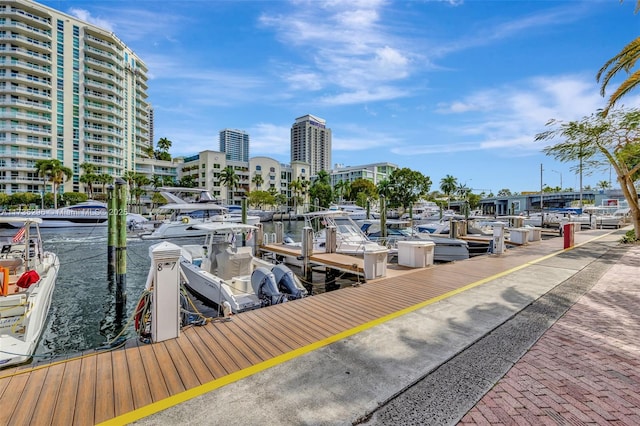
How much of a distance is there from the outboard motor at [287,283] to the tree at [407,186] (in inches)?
2066

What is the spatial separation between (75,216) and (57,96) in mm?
35774

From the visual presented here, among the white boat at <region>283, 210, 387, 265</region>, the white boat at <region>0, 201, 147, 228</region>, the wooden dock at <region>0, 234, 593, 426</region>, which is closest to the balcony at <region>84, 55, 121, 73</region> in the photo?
the white boat at <region>0, 201, 147, 228</region>

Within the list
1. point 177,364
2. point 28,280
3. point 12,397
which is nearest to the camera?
point 12,397

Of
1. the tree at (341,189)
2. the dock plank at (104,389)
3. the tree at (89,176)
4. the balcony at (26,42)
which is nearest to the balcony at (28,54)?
the balcony at (26,42)

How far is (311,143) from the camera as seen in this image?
17688cm

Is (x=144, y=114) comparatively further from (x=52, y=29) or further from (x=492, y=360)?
(x=492, y=360)

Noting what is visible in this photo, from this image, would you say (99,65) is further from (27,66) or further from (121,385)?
(121,385)

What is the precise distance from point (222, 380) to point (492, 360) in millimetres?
3774

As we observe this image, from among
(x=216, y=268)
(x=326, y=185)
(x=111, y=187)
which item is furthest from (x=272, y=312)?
(x=326, y=185)

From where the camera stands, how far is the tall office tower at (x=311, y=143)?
175750mm

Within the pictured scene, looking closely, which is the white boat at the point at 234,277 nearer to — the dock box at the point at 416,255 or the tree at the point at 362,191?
the dock box at the point at 416,255

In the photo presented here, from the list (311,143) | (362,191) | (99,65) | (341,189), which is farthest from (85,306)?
(311,143)

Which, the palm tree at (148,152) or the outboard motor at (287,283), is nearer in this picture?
the outboard motor at (287,283)

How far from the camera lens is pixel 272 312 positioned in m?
6.33
